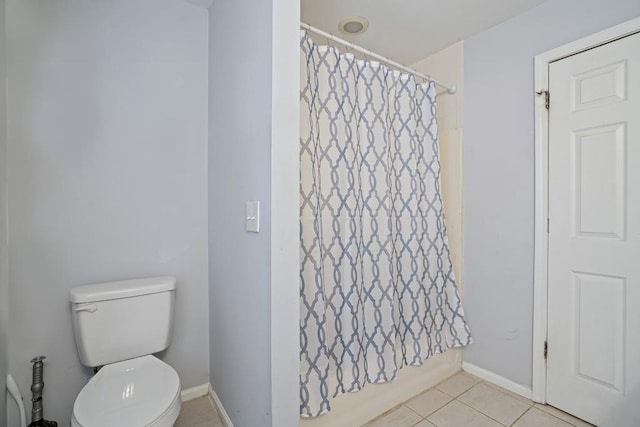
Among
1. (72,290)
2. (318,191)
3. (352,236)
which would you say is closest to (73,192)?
Result: (72,290)

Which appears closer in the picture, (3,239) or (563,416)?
(3,239)

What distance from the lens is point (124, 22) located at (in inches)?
60.6

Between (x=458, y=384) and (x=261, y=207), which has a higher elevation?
(x=261, y=207)

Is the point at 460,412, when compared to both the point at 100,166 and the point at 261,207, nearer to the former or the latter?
the point at 261,207

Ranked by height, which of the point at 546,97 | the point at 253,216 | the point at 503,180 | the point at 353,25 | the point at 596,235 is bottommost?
the point at 596,235

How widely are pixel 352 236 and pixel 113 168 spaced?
1.29 metres

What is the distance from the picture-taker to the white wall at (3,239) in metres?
1.21

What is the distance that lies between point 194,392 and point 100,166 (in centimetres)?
138

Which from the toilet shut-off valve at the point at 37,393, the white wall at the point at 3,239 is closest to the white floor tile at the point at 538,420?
the toilet shut-off valve at the point at 37,393

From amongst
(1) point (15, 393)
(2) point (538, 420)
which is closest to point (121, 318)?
(1) point (15, 393)

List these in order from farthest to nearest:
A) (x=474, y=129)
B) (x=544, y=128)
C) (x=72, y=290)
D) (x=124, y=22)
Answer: (x=474, y=129), (x=544, y=128), (x=124, y=22), (x=72, y=290)

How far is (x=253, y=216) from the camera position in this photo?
1157 mm

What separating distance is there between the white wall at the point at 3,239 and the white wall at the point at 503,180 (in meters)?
2.49

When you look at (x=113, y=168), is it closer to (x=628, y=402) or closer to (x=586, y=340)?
(x=586, y=340)
